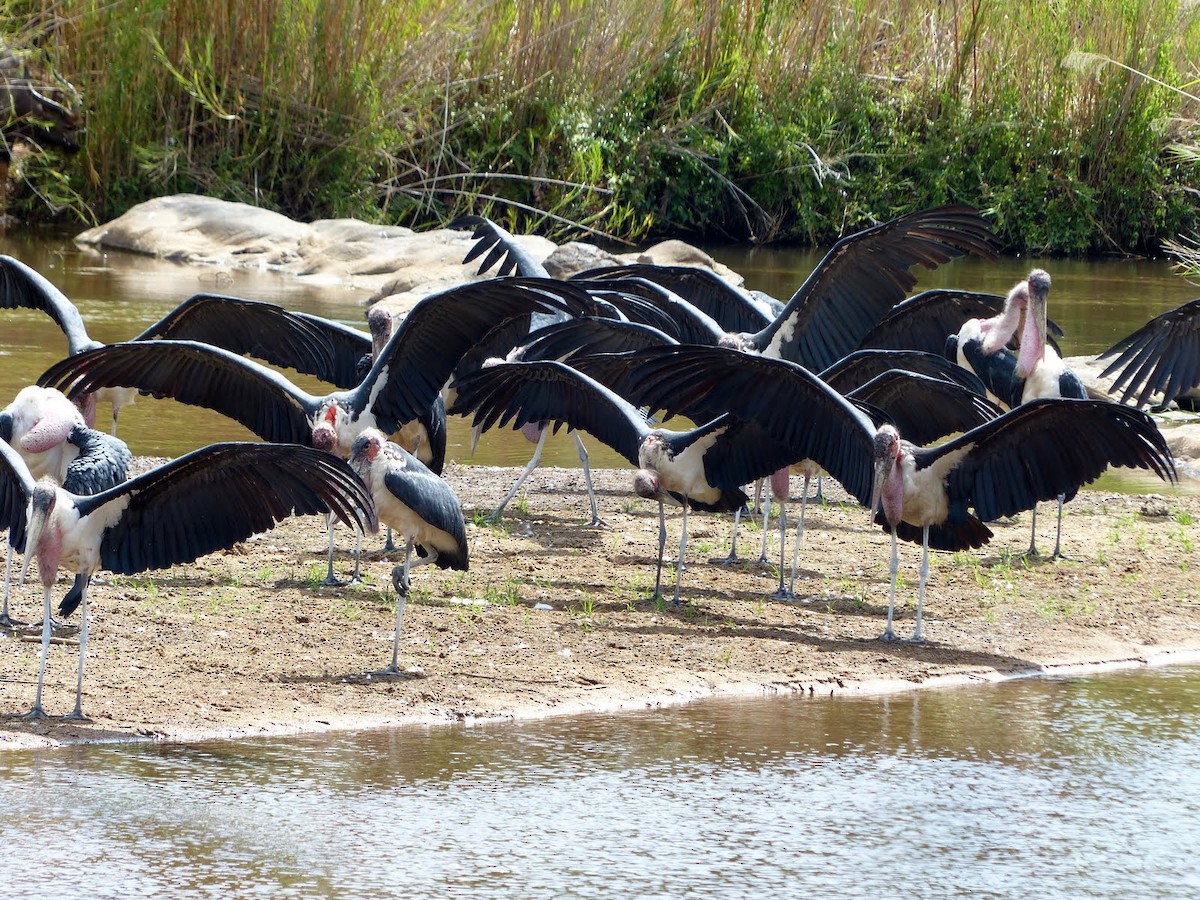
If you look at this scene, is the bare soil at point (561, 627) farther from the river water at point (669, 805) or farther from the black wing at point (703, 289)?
the black wing at point (703, 289)

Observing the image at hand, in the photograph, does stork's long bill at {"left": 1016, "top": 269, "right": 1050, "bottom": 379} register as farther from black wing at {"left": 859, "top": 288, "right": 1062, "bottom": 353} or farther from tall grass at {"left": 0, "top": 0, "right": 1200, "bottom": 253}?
tall grass at {"left": 0, "top": 0, "right": 1200, "bottom": 253}

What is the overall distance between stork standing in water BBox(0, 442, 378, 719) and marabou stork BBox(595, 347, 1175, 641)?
1698 millimetres

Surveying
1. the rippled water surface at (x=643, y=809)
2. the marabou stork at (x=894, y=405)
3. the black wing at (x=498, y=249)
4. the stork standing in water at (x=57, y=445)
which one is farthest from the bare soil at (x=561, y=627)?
A: the black wing at (x=498, y=249)

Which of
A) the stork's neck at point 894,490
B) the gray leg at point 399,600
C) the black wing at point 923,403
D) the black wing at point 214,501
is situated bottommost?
the gray leg at point 399,600

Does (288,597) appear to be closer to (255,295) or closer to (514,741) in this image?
(514,741)

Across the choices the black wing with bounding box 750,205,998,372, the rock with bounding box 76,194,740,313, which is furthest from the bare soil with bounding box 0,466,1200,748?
the rock with bounding box 76,194,740,313

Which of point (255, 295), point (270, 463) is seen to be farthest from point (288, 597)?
point (255, 295)

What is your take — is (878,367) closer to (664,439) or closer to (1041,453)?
(664,439)

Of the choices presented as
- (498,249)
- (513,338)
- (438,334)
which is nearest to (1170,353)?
(513,338)

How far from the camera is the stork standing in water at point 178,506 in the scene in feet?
16.3

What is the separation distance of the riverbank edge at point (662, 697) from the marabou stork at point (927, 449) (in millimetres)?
513

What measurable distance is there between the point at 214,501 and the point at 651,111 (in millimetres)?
15589

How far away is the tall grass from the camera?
17.4 metres

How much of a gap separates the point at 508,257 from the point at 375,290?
6.61 meters
